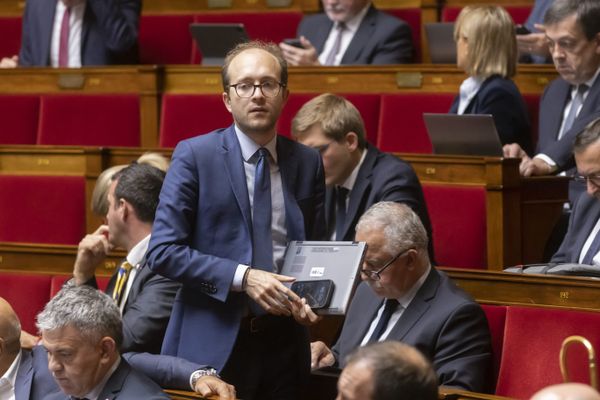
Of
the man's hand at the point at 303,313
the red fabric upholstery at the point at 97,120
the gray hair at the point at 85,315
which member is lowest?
the gray hair at the point at 85,315

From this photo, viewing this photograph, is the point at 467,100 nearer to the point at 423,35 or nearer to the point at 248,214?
the point at 423,35

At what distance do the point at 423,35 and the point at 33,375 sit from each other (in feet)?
5.34

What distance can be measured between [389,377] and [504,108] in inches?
56.9

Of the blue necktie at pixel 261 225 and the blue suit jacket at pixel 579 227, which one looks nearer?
the blue necktie at pixel 261 225

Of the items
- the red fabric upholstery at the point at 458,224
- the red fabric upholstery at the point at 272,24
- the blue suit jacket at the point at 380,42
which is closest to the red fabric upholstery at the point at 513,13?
the blue suit jacket at the point at 380,42

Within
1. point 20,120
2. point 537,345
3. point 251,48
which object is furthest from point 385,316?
point 20,120

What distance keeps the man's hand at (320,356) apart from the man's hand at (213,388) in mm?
256

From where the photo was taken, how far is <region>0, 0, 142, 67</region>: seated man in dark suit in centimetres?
309

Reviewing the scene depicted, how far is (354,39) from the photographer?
294 cm

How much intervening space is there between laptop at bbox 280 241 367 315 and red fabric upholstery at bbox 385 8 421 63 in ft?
5.31

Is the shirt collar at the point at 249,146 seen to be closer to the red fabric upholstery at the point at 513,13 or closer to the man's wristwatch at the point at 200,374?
the man's wristwatch at the point at 200,374

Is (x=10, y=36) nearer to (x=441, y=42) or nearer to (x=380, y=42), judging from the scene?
(x=380, y=42)

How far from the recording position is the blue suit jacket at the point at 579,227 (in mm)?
1937

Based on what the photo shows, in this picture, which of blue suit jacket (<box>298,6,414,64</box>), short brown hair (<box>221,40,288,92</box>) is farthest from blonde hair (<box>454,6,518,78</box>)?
short brown hair (<box>221,40,288,92</box>)
